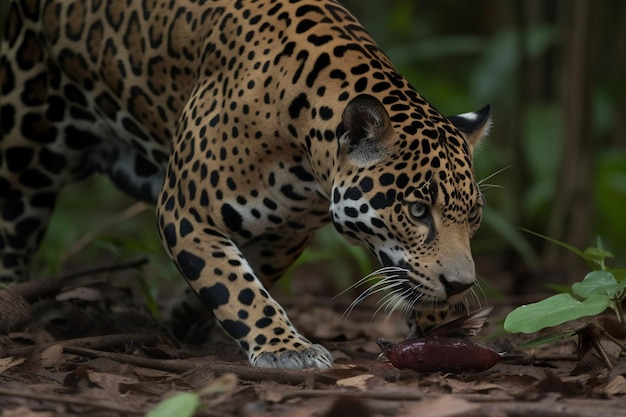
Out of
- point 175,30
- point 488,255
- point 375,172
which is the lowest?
point 488,255

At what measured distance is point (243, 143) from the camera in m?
6.03

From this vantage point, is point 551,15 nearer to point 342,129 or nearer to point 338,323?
point 338,323

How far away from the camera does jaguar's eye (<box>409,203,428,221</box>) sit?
5.38m

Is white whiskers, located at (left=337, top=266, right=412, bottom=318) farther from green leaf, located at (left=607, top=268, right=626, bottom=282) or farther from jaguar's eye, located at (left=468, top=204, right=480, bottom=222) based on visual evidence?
green leaf, located at (left=607, top=268, right=626, bottom=282)

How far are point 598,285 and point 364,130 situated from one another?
1.31m

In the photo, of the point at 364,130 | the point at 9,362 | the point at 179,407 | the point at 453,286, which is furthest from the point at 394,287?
the point at 179,407

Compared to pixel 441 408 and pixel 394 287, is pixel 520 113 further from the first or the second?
pixel 441 408

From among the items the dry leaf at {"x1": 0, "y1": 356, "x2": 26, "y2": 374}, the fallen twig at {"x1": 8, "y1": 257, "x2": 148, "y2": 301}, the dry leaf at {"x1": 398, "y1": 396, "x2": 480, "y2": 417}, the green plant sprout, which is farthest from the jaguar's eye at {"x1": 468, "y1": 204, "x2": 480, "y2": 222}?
the fallen twig at {"x1": 8, "y1": 257, "x2": 148, "y2": 301}

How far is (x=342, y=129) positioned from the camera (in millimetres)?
5672

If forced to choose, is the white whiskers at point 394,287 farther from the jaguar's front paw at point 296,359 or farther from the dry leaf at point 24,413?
the dry leaf at point 24,413

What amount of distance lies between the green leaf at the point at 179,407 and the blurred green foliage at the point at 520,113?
5916 mm

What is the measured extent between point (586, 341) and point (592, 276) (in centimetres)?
35

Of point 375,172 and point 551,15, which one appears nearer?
point 375,172

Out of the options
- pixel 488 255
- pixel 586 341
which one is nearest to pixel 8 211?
pixel 586 341
